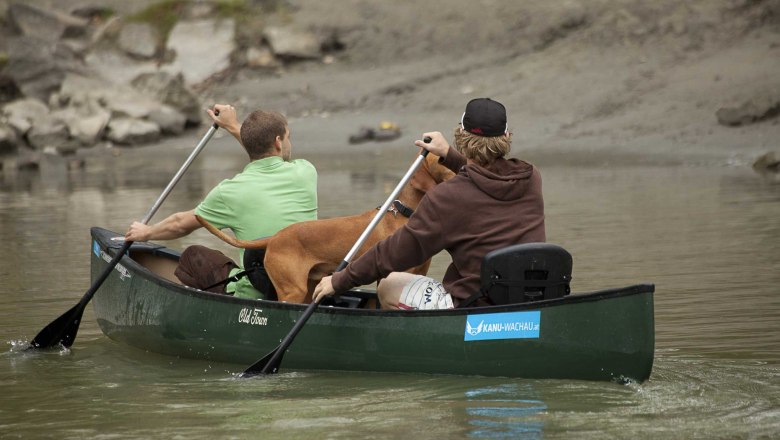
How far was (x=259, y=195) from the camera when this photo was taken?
7.19m

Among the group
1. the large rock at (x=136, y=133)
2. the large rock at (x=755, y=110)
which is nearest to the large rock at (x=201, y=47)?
the large rock at (x=136, y=133)

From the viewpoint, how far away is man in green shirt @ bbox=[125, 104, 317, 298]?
23.5ft

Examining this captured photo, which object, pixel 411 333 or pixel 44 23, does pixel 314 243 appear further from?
pixel 44 23

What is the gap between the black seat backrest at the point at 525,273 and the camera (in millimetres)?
6008

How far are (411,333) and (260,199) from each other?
1263mm

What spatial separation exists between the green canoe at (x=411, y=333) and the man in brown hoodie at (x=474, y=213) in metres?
0.22

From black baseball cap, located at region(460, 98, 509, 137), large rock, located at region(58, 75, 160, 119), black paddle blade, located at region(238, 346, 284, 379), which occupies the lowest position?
black paddle blade, located at region(238, 346, 284, 379)

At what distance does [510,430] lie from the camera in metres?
5.77

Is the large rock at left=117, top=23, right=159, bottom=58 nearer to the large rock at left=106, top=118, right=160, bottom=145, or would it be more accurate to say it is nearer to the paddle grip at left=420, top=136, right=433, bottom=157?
the large rock at left=106, top=118, right=160, bottom=145

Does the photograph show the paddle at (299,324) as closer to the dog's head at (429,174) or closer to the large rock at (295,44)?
the dog's head at (429,174)

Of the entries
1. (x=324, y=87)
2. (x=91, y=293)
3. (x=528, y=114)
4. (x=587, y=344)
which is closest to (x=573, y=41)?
(x=528, y=114)

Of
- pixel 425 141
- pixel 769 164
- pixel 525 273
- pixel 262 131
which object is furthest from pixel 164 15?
pixel 525 273

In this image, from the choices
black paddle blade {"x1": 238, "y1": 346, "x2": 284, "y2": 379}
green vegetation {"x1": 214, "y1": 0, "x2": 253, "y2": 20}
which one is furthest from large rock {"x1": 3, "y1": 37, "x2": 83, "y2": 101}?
black paddle blade {"x1": 238, "y1": 346, "x2": 284, "y2": 379}

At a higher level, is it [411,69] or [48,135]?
[411,69]
